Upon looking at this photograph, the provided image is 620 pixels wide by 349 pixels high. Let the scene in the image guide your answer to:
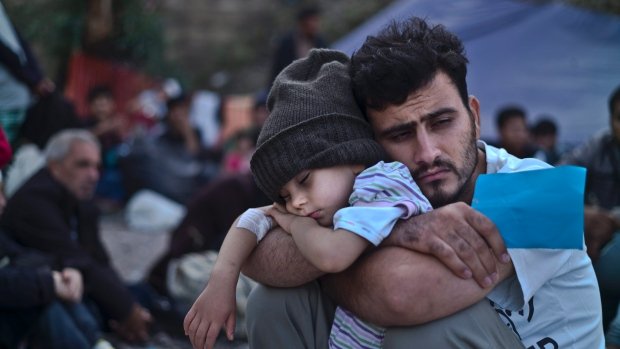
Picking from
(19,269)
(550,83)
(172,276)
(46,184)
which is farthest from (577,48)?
(19,269)

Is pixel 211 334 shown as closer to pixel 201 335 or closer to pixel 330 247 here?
pixel 201 335

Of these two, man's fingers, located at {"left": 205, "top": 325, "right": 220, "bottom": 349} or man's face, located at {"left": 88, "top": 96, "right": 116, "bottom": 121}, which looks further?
man's face, located at {"left": 88, "top": 96, "right": 116, "bottom": 121}

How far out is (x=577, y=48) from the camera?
314 inches

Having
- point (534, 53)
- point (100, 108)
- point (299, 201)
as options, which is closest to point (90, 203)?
point (299, 201)

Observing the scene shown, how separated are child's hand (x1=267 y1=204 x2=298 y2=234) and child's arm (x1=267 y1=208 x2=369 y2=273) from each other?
0.58ft

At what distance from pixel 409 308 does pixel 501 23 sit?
648 cm

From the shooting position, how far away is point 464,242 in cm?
215

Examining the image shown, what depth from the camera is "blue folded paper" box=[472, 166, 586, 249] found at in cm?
205

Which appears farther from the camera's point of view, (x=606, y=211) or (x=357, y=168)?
(x=606, y=211)

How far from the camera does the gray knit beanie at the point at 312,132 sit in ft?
7.77

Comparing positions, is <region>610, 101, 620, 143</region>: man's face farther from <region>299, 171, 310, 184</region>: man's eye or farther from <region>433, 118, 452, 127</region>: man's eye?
<region>299, 171, 310, 184</region>: man's eye

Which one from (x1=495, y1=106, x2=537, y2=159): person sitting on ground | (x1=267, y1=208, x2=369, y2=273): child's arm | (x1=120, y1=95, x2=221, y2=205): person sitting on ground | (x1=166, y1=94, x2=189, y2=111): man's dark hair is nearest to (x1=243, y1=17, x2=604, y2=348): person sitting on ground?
(x1=267, y1=208, x2=369, y2=273): child's arm

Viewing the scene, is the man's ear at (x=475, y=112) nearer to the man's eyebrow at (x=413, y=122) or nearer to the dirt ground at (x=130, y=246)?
the man's eyebrow at (x=413, y=122)

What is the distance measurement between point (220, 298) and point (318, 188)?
1.53 feet
